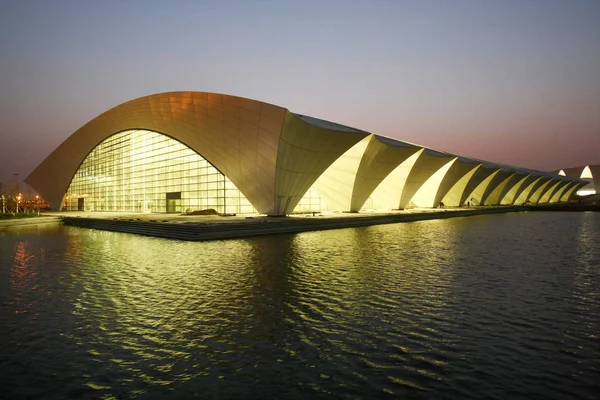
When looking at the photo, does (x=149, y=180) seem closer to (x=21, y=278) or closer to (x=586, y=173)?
(x=21, y=278)

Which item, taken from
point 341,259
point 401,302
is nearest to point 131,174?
point 341,259

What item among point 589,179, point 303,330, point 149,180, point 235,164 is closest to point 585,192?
point 589,179

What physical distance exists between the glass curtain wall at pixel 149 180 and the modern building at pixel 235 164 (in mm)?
125

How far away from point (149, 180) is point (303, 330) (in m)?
47.1

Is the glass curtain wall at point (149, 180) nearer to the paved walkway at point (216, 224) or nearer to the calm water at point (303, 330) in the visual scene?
the paved walkway at point (216, 224)

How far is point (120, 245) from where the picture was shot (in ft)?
63.7

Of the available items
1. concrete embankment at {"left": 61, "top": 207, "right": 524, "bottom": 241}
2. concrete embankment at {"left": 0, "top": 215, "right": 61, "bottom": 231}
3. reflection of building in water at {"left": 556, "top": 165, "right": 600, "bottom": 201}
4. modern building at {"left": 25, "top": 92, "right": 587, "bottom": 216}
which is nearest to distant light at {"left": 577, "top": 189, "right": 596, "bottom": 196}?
reflection of building in water at {"left": 556, "top": 165, "right": 600, "bottom": 201}

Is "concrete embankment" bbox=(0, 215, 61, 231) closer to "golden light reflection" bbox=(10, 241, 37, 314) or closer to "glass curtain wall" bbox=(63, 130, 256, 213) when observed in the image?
"glass curtain wall" bbox=(63, 130, 256, 213)

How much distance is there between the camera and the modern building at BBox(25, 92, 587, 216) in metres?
32.8

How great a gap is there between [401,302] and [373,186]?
3625 centimetres

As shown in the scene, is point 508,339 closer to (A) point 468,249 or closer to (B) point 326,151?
(A) point 468,249

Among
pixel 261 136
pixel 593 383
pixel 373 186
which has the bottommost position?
pixel 593 383

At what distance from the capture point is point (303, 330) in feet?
21.5

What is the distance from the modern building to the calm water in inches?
810
